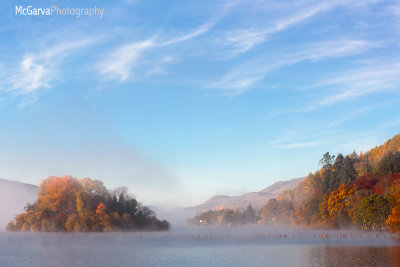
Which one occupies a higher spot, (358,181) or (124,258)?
(358,181)

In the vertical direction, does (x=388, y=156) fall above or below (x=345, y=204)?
above

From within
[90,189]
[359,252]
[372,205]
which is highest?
[90,189]

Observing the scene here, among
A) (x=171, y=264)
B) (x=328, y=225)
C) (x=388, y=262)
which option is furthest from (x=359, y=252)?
(x=328, y=225)

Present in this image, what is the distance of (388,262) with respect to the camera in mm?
63281

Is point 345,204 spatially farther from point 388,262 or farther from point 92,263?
point 92,263

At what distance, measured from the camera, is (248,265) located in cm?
6594

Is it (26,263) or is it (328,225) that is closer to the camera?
(26,263)

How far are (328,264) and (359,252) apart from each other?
63.5 ft

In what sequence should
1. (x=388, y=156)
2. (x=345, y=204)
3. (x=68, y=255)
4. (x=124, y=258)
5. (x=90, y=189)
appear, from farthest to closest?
(x=90, y=189) < (x=388, y=156) < (x=345, y=204) < (x=68, y=255) < (x=124, y=258)

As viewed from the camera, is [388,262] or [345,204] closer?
[388,262]

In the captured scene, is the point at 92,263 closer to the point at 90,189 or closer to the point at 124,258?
the point at 124,258

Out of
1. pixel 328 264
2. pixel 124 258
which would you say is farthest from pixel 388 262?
pixel 124 258

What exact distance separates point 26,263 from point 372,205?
10892cm

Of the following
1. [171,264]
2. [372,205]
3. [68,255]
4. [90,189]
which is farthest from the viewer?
[90,189]
